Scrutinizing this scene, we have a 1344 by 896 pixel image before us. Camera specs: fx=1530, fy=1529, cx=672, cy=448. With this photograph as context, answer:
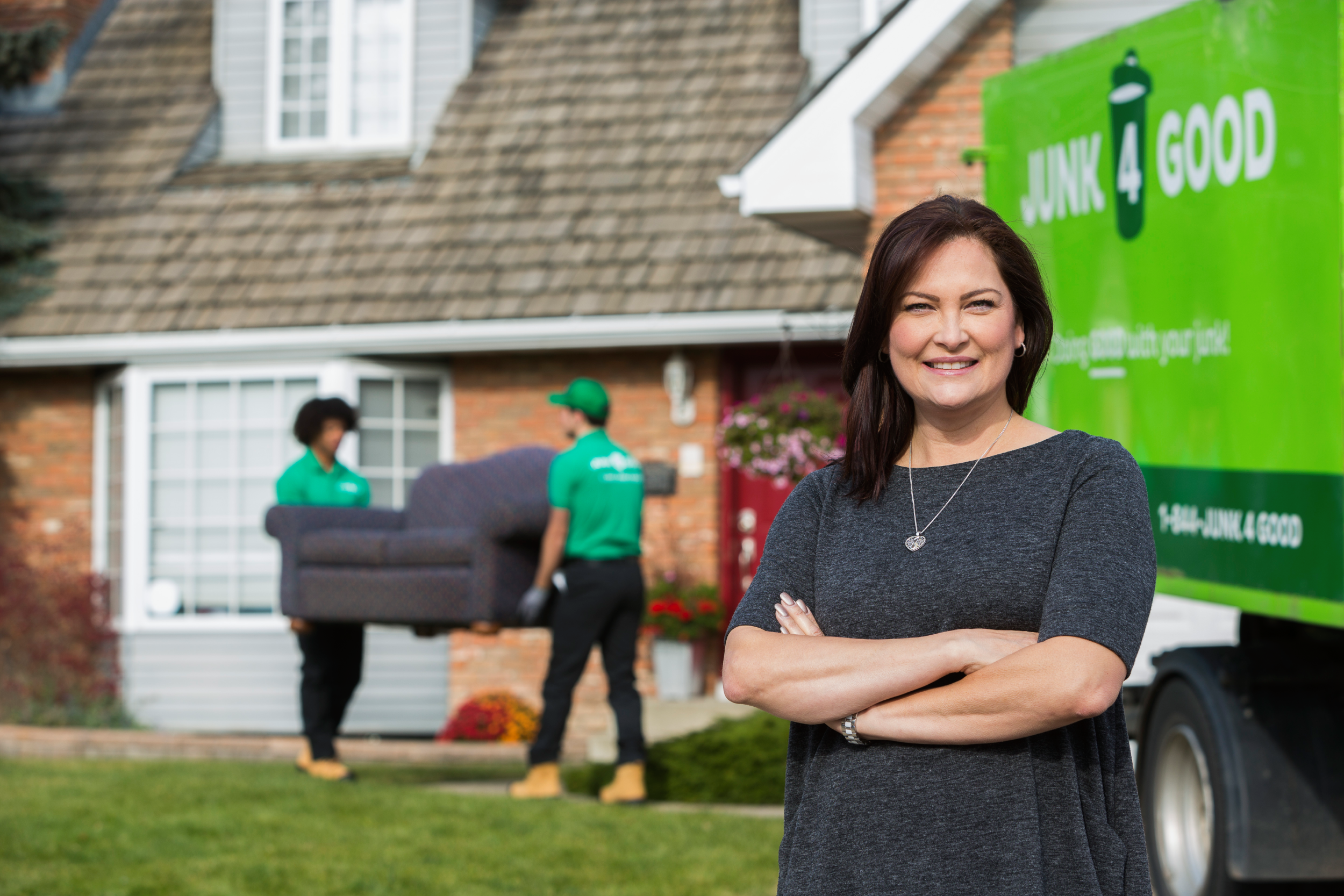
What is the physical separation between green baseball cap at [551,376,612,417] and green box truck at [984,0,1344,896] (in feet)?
8.04

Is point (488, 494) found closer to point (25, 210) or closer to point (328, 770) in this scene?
point (328, 770)

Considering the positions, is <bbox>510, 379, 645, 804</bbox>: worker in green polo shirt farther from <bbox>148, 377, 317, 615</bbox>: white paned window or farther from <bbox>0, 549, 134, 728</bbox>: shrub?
<bbox>0, 549, 134, 728</bbox>: shrub

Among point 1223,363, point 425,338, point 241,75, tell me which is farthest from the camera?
point 241,75

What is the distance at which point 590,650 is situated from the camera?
305 inches

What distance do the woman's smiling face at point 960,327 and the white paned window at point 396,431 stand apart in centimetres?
982

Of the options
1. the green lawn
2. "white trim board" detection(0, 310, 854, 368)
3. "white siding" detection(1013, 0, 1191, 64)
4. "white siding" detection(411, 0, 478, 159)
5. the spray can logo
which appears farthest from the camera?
"white siding" detection(411, 0, 478, 159)

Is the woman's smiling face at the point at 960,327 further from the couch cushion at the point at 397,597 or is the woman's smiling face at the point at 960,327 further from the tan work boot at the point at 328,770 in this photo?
the tan work boot at the point at 328,770

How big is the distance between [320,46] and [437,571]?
711 centimetres

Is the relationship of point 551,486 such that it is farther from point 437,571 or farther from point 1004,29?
point 1004,29

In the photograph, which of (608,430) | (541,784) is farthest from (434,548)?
(608,430)

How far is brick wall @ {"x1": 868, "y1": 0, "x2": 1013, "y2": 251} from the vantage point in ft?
27.5

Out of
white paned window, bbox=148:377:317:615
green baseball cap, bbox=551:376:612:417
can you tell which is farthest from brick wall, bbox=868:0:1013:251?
white paned window, bbox=148:377:317:615

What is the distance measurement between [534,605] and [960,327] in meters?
5.59

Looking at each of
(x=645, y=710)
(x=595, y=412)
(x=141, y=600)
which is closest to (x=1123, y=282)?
(x=595, y=412)
